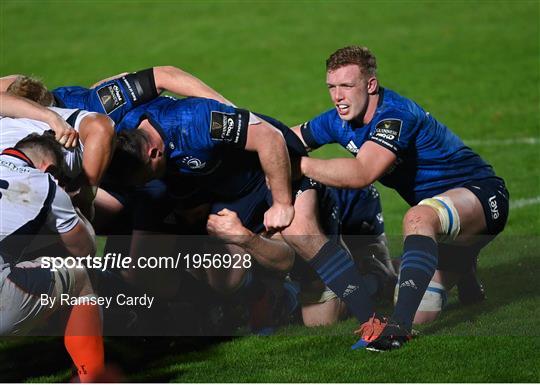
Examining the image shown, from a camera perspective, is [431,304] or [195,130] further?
[431,304]

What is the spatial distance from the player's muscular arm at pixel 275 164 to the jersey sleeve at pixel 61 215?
1.38 metres

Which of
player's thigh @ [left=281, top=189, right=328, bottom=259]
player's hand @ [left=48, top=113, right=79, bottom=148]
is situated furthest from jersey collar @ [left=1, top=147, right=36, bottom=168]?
player's thigh @ [left=281, top=189, right=328, bottom=259]

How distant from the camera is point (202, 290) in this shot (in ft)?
25.2

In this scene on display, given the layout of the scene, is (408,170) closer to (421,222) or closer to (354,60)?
(421,222)

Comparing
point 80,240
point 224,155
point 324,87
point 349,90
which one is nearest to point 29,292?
point 80,240

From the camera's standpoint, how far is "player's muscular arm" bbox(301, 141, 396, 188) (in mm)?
6828

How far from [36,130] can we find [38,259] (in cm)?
86

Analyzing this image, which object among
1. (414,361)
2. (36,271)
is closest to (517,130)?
(414,361)

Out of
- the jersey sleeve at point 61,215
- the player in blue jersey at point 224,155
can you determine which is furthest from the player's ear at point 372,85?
the jersey sleeve at point 61,215

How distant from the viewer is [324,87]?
20.4 metres

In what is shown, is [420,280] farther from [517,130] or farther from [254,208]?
[517,130]

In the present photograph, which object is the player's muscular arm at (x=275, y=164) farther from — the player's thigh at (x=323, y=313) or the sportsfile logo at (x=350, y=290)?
the player's thigh at (x=323, y=313)

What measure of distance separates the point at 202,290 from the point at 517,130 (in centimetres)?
918

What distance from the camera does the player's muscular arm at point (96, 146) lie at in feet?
21.1
